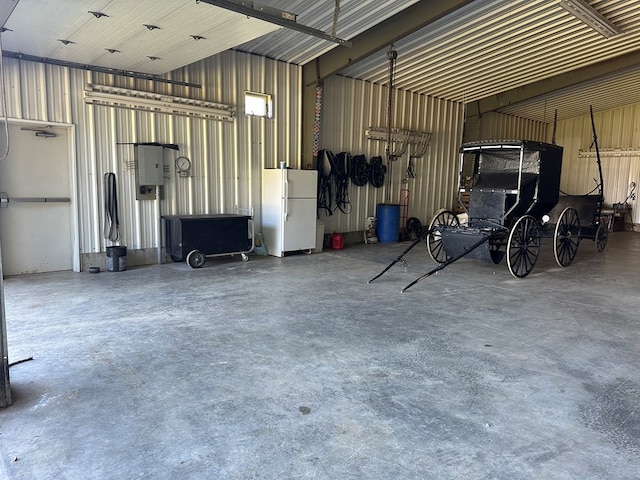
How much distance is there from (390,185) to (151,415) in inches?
367

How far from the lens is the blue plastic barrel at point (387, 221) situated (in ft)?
35.0

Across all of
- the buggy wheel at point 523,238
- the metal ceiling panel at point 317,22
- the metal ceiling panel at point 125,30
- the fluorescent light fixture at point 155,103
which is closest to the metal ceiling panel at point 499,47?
the metal ceiling panel at point 317,22

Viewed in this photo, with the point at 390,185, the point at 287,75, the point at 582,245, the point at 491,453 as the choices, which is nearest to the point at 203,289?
the point at 491,453

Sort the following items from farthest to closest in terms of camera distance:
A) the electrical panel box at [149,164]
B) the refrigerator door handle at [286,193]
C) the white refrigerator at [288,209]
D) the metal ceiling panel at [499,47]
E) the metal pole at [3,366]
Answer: the white refrigerator at [288,209] → the refrigerator door handle at [286,193] → the metal ceiling panel at [499,47] → the electrical panel box at [149,164] → the metal pole at [3,366]

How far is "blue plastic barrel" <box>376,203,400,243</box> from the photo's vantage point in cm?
1066

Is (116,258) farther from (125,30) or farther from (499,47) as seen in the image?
(499,47)

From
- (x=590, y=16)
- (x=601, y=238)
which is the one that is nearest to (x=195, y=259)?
(x=590, y=16)

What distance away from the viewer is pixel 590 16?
24.6 ft

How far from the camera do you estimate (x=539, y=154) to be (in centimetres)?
714

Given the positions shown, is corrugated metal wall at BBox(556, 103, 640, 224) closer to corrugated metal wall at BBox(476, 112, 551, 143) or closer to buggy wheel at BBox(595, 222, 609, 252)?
corrugated metal wall at BBox(476, 112, 551, 143)

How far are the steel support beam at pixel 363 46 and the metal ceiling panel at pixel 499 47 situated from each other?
1.05m

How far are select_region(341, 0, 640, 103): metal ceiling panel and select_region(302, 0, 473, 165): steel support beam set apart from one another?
105 centimetres

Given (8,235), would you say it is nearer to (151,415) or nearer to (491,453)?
(151,415)

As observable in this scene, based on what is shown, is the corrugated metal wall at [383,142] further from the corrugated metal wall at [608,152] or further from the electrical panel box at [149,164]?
the corrugated metal wall at [608,152]
